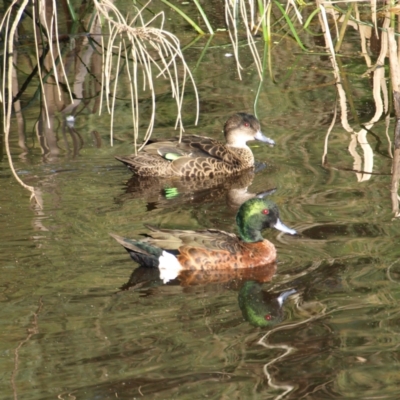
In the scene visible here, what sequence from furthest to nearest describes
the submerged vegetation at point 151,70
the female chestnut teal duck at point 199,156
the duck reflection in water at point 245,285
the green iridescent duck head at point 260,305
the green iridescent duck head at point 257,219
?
the female chestnut teal duck at point 199,156
the submerged vegetation at point 151,70
the green iridescent duck head at point 257,219
the duck reflection in water at point 245,285
the green iridescent duck head at point 260,305

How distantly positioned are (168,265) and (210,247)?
0.36 meters

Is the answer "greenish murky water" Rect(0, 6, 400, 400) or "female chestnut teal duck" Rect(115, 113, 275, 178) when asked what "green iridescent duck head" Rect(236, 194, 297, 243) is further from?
"female chestnut teal duck" Rect(115, 113, 275, 178)

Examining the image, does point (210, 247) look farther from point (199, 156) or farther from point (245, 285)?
point (199, 156)

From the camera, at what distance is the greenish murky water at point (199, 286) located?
18.3 feet

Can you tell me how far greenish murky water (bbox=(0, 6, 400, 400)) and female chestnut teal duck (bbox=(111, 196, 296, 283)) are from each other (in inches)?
5.6

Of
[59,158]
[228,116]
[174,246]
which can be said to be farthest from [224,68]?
[174,246]

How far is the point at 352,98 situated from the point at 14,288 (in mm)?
5308

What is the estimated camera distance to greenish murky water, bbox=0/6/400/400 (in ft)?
18.3

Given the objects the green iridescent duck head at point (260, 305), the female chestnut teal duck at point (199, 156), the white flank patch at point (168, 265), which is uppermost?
the green iridescent duck head at point (260, 305)

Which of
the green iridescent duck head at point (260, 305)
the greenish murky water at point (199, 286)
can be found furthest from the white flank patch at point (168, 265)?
the green iridescent duck head at point (260, 305)

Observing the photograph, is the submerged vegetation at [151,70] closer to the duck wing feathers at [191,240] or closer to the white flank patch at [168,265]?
the duck wing feathers at [191,240]

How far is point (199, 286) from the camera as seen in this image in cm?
717

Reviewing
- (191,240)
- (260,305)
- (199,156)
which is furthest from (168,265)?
(199,156)

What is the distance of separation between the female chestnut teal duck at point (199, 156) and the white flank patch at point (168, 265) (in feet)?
7.66
